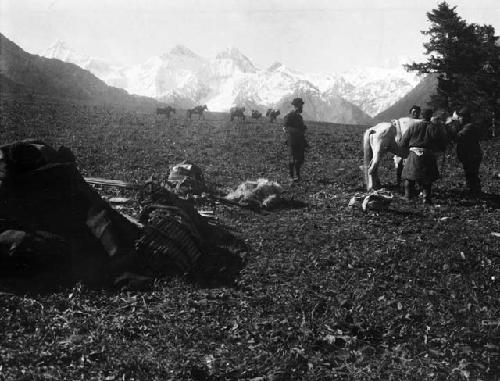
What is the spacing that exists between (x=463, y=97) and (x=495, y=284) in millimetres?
28982

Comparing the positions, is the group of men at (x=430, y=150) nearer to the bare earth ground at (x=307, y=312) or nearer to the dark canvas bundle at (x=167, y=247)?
the bare earth ground at (x=307, y=312)

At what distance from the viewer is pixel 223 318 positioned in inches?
274

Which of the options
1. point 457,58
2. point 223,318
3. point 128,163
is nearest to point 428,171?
point 223,318

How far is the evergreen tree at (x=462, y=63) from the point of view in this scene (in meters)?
32.8

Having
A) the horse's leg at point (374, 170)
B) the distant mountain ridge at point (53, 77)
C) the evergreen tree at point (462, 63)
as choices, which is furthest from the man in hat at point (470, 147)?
the distant mountain ridge at point (53, 77)

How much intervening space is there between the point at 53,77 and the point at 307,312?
8876 centimetres

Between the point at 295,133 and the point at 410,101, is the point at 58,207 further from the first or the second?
the point at 410,101

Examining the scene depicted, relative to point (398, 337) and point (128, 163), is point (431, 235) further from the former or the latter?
point (128, 163)

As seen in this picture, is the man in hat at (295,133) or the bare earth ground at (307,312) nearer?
the bare earth ground at (307,312)

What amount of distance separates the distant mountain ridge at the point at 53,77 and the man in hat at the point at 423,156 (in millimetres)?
60544

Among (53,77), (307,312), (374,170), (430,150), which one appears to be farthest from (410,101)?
(307,312)

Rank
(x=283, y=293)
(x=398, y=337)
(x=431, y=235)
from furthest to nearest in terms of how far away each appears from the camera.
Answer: (x=431, y=235)
(x=283, y=293)
(x=398, y=337)

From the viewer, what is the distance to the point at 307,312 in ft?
23.1

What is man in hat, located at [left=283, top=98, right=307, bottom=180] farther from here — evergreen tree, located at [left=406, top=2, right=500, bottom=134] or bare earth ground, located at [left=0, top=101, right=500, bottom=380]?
evergreen tree, located at [left=406, top=2, right=500, bottom=134]
